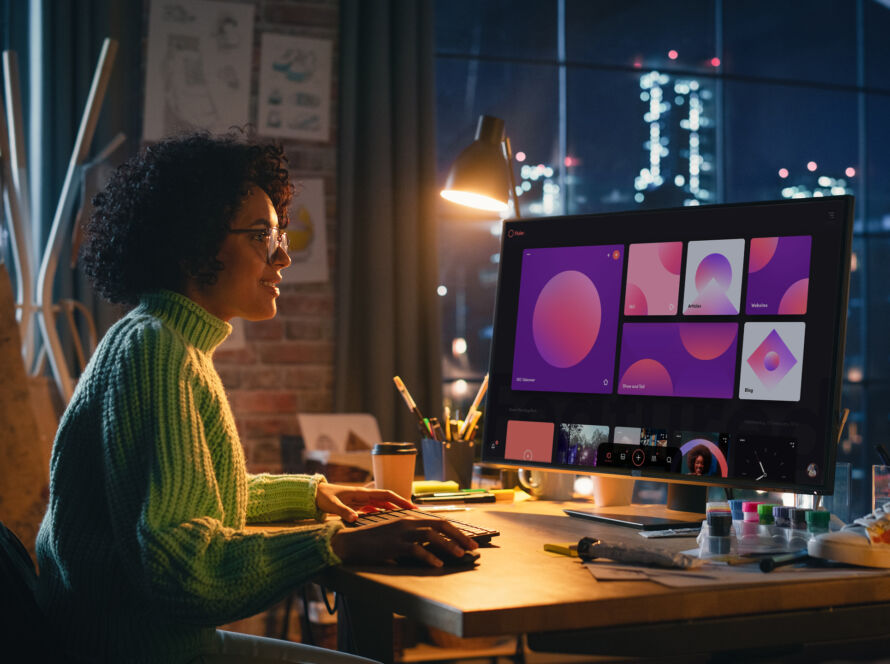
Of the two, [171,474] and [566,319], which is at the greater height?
[566,319]

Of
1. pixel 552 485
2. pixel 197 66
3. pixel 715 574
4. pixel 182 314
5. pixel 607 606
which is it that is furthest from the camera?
pixel 197 66

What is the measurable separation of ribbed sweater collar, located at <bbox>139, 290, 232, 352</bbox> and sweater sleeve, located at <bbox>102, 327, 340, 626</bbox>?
133 mm

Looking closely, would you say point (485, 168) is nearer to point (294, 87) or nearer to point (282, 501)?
point (282, 501)

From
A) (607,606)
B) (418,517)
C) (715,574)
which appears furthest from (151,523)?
(715,574)

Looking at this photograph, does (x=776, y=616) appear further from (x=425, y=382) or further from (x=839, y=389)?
(x=425, y=382)

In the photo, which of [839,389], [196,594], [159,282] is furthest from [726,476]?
[159,282]

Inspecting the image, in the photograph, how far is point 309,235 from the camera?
126 inches

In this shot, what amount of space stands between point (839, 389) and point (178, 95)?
2.45m

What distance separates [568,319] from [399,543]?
21.9 inches

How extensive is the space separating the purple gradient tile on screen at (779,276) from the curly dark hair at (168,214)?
745 mm

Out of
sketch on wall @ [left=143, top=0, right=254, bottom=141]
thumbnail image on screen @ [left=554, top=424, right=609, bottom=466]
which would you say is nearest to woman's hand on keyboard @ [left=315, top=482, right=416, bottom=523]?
thumbnail image on screen @ [left=554, top=424, right=609, bottom=466]

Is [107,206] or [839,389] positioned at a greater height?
[107,206]

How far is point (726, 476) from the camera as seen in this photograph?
1.31 meters

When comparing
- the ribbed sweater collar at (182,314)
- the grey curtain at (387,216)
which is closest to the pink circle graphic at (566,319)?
the ribbed sweater collar at (182,314)
